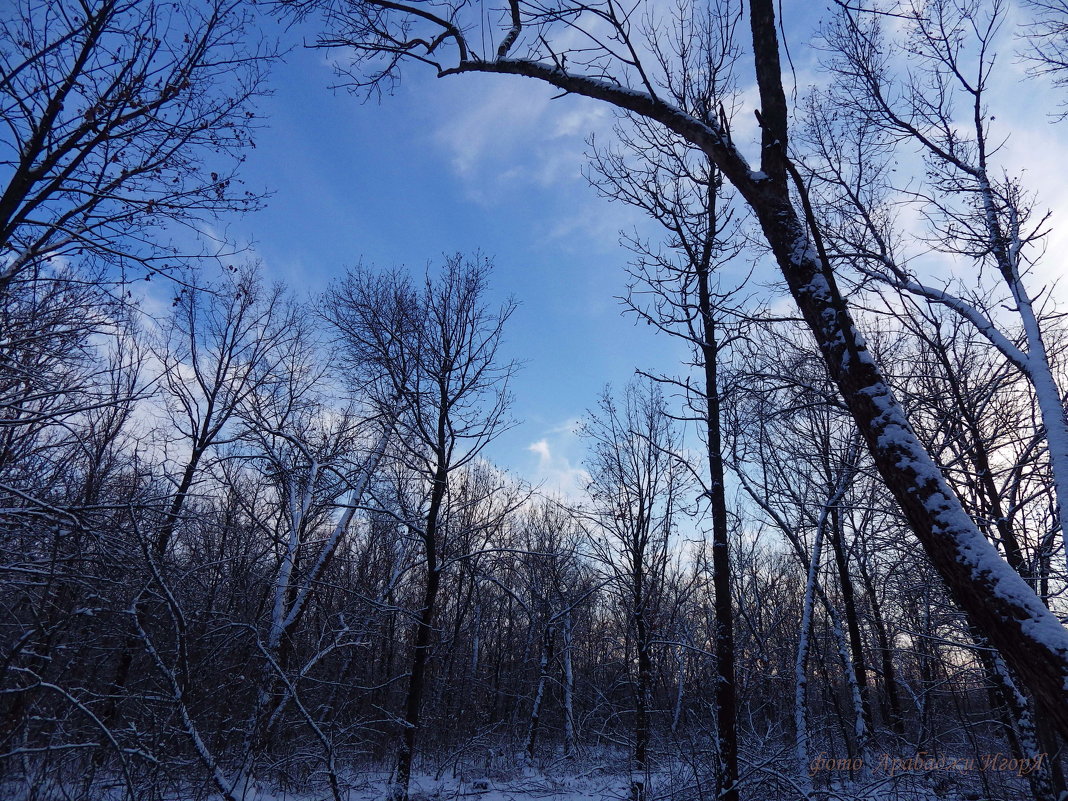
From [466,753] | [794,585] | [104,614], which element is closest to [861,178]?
[104,614]

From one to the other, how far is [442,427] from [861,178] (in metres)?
7.38

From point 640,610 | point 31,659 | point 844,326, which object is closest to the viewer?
point 844,326

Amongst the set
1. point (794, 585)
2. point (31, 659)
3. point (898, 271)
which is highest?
point (898, 271)

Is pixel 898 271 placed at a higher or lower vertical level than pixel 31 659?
higher

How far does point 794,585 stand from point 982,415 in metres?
17.3

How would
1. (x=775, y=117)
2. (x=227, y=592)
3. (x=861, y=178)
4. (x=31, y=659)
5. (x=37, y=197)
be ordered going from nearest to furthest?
(x=775, y=117), (x=37, y=197), (x=31, y=659), (x=227, y=592), (x=861, y=178)

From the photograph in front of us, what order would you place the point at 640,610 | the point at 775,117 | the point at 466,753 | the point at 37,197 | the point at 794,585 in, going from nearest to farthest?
the point at 775,117
the point at 37,197
the point at 640,610
the point at 466,753
the point at 794,585

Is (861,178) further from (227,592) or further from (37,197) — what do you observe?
(227,592)

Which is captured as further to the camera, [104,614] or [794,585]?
[794,585]

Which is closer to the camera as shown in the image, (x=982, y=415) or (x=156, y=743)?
(x=156, y=743)

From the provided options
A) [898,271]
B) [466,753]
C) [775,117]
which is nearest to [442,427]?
[775,117]

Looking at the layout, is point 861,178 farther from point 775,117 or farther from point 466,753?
point 466,753

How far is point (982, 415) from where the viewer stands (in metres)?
7.09

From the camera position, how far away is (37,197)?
4121 millimetres
